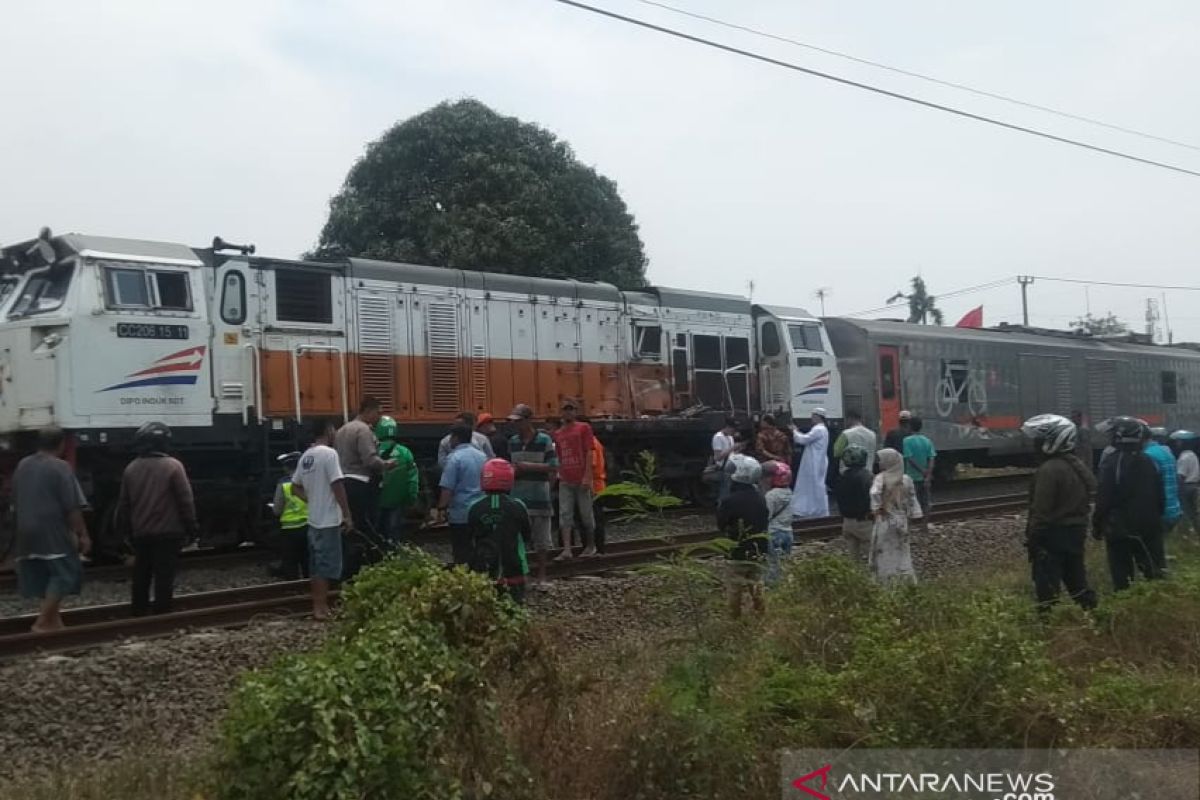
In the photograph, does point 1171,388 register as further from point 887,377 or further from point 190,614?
point 190,614

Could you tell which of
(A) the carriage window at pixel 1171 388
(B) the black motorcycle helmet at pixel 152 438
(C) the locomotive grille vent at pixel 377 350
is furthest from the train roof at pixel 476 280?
(A) the carriage window at pixel 1171 388

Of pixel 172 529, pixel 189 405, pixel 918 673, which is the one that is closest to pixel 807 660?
pixel 918 673

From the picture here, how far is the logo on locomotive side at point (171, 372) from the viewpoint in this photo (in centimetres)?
1198

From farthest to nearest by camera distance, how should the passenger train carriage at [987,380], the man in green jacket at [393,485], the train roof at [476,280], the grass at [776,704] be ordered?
the passenger train carriage at [987,380] → the train roof at [476,280] → the man in green jacket at [393,485] → the grass at [776,704]

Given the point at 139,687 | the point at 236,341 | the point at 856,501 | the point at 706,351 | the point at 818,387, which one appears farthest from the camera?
the point at 818,387

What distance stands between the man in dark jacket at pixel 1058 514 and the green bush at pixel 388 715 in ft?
13.5

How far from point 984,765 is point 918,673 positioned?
53 cm

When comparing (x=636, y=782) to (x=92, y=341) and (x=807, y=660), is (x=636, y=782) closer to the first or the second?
(x=807, y=660)

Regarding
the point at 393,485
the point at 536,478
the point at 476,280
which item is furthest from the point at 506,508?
the point at 476,280

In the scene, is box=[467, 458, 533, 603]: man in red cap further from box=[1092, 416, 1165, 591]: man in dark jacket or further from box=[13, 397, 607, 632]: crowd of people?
box=[1092, 416, 1165, 591]: man in dark jacket

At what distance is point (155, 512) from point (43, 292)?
482 cm

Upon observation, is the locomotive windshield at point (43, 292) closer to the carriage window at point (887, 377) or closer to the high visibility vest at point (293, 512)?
the high visibility vest at point (293, 512)

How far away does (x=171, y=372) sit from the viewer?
12336mm

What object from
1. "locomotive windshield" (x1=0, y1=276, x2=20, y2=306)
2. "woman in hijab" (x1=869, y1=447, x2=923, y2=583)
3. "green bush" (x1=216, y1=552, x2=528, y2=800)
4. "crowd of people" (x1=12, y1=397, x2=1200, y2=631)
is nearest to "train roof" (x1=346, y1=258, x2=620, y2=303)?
"locomotive windshield" (x1=0, y1=276, x2=20, y2=306)
